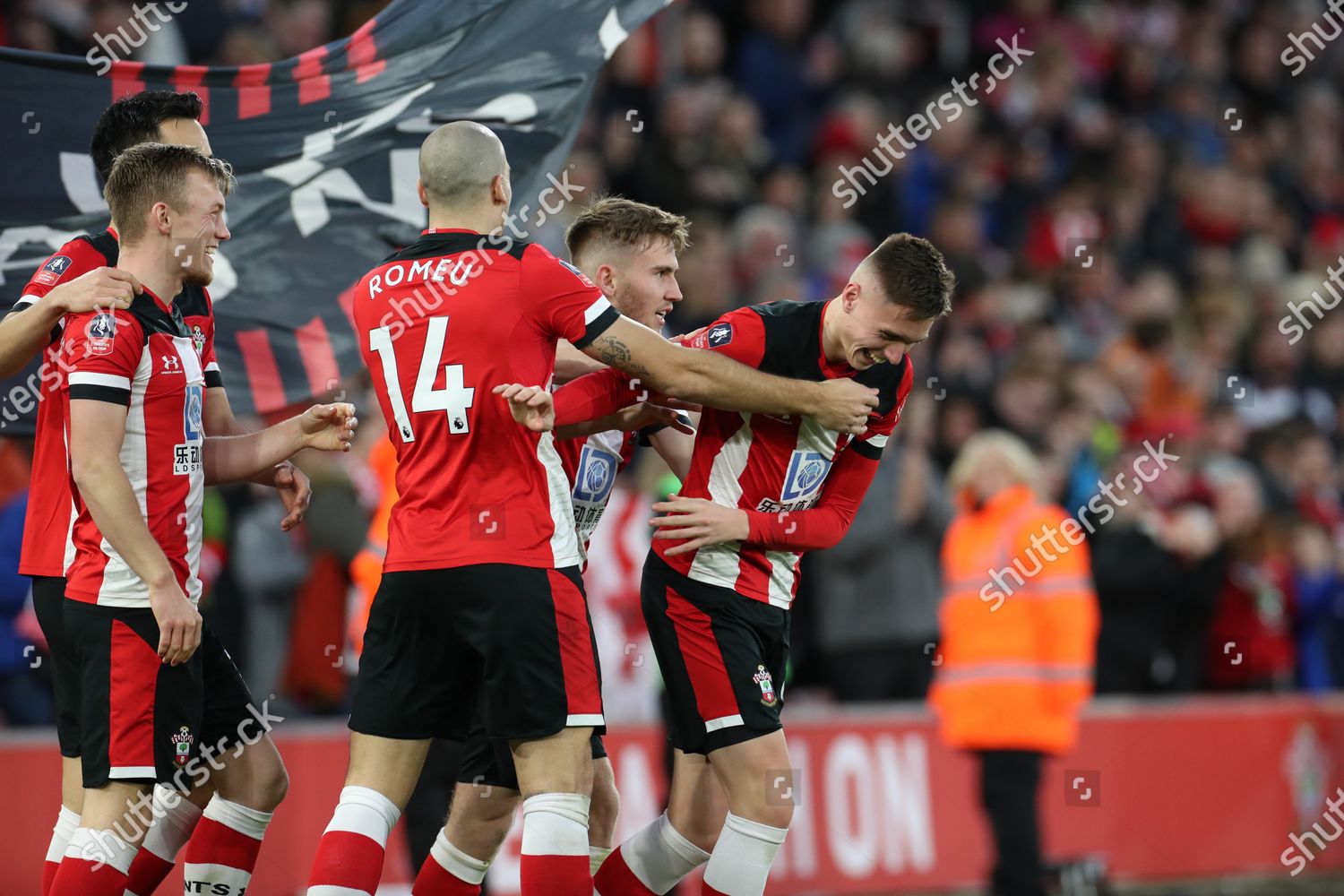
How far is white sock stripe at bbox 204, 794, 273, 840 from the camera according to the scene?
19.3 feet

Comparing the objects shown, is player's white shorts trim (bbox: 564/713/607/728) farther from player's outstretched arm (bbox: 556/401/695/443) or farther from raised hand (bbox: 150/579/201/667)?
raised hand (bbox: 150/579/201/667)

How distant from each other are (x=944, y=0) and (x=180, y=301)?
1380 cm

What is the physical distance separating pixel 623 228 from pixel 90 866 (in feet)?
9.81

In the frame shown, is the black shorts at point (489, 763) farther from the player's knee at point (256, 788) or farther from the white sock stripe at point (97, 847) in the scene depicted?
the white sock stripe at point (97, 847)

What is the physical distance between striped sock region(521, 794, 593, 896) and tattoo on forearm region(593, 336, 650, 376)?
1.40 metres

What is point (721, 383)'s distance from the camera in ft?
19.1

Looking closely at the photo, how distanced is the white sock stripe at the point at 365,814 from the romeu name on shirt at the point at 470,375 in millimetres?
726

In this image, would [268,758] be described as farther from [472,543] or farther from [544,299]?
[544,299]

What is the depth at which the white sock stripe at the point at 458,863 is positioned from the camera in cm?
630

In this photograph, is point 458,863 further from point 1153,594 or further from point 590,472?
point 1153,594


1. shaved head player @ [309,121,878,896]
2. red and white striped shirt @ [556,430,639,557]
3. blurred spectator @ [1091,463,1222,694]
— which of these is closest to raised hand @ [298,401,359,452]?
shaved head player @ [309,121,878,896]

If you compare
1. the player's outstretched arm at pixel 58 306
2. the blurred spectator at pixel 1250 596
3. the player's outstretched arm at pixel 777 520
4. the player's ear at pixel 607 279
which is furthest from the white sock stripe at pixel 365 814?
the blurred spectator at pixel 1250 596

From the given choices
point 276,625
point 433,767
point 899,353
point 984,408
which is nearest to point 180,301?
point 899,353

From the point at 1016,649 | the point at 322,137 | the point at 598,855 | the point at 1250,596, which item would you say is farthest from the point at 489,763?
the point at 1250,596
